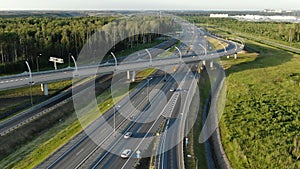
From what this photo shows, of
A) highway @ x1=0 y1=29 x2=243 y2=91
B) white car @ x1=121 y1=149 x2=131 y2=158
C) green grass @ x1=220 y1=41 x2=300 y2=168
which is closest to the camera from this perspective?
white car @ x1=121 y1=149 x2=131 y2=158

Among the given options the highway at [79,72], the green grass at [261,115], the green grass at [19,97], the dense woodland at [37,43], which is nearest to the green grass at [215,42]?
the green grass at [261,115]

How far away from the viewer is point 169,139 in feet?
149

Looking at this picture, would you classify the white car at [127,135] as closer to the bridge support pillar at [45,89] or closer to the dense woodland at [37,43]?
the bridge support pillar at [45,89]

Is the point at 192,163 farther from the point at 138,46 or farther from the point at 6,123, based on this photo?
the point at 138,46

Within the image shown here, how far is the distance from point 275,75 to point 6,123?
227 ft

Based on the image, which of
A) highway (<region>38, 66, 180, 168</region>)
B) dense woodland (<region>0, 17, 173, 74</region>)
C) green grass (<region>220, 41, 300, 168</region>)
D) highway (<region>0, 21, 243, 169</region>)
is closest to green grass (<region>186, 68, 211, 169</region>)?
highway (<region>0, 21, 243, 169</region>)

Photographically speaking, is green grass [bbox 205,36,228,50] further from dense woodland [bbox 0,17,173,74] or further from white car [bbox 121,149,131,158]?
white car [bbox 121,149,131,158]

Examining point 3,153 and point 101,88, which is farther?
point 101,88

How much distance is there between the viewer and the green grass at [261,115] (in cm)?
4200

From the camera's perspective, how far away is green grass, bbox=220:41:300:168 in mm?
42000

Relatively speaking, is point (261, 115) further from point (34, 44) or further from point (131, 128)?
point (34, 44)

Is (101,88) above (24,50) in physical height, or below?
below

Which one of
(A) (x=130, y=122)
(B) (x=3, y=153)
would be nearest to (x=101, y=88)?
(A) (x=130, y=122)

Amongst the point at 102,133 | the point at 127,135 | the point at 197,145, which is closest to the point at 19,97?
the point at 102,133
